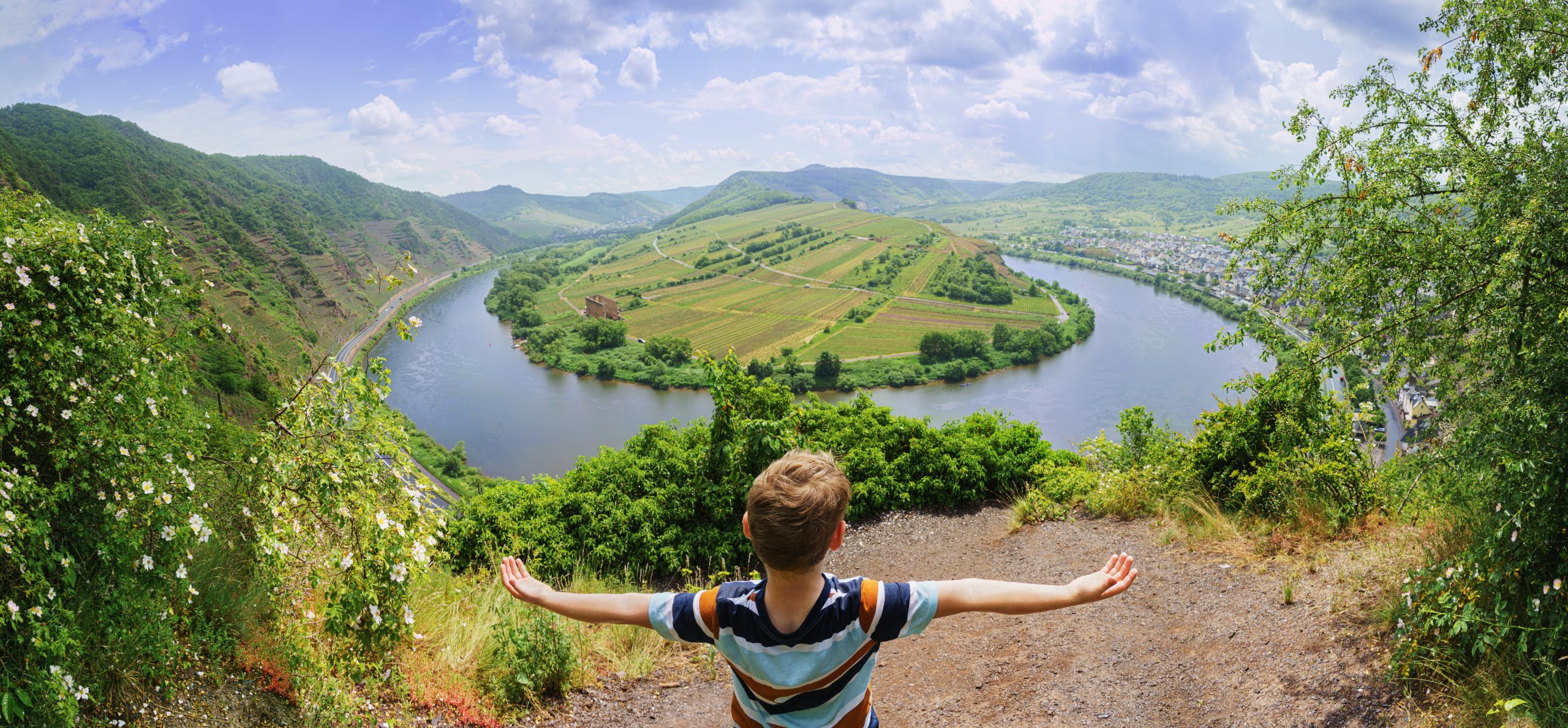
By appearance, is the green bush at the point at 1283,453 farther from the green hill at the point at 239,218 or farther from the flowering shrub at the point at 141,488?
the green hill at the point at 239,218

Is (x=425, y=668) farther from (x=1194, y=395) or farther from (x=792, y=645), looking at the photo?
(x=1194, y=395)

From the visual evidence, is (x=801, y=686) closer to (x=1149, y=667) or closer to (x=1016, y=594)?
(x=1016, y=594)

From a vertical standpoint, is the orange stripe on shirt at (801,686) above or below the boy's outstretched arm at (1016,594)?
below

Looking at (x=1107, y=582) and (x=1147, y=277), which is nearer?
(x=1107, y=582)

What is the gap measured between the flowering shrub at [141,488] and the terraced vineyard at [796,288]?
198ft

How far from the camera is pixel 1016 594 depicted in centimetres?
169

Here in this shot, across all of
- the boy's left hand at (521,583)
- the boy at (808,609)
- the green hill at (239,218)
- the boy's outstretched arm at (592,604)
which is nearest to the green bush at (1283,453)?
the boy at (808,609)

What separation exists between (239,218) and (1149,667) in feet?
385

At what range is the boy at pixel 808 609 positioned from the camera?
1.56m

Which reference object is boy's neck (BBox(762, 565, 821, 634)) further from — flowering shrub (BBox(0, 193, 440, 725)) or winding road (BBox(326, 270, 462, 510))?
winding road (BBox(326, 270, 462, 510))

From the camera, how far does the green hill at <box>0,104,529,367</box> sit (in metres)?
55.6

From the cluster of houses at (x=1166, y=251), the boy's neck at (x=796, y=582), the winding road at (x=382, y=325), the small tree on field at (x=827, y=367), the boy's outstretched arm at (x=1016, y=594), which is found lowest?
the small tree on field at (x=827, y=367)

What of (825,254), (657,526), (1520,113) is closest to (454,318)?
(825,254)

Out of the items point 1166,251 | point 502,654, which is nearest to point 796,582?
point 502,654
